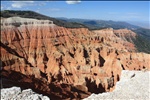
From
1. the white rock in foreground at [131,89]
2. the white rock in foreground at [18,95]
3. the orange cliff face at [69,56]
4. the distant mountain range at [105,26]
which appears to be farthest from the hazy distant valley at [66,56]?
the white rock in foreground at [18,95]

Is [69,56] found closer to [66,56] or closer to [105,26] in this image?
[66,56]

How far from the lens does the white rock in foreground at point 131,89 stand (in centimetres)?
1998

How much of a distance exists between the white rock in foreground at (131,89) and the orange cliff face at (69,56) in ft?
60.3

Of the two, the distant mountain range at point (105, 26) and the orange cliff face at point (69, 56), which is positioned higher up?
the distant mountain range at point (105, 26)

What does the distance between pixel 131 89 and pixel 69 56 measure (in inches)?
1798

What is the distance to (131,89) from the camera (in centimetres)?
2178

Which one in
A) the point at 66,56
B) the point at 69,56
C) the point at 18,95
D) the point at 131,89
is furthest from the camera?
the point at 69,56

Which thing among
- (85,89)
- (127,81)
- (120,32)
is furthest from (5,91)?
(120,32)

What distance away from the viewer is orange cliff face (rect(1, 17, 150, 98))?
165 ft

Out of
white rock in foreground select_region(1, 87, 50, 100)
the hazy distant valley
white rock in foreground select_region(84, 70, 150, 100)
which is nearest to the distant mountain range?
the hazy distant valley

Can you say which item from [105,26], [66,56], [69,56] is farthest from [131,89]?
[105,26]

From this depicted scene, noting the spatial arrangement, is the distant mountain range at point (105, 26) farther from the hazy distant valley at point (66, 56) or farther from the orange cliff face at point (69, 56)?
the orange cliff face at point (69, 56)

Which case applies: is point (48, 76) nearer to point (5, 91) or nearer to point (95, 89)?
point (95, 89)

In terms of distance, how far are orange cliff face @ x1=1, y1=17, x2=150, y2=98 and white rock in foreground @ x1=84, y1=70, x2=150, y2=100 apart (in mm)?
18369
